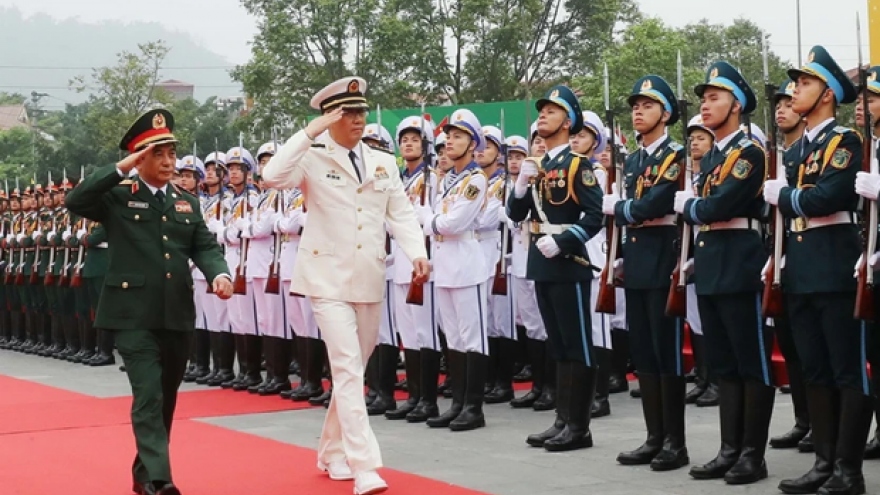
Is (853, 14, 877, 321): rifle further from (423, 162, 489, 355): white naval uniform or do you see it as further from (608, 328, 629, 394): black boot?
(608, 328, 629, 394): black boot

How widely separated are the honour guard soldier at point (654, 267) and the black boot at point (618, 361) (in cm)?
336

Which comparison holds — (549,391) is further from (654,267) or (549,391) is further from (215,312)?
(215,312)

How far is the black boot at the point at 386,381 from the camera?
10203 millimetres

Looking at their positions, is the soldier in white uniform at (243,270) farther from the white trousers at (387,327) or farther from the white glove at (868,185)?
the white glove at (868,185)

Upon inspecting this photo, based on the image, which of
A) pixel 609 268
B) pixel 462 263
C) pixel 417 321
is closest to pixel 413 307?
pixel 417 321

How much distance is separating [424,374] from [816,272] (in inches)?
151

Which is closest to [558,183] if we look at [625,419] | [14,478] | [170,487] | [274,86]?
[625,419]

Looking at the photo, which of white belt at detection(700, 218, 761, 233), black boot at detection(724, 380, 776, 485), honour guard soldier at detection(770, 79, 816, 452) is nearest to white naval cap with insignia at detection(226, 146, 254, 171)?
honour guard soldier at detection(770, 79, 816, 452)

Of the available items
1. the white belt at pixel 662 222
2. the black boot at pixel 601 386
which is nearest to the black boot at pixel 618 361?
the black boot at pixel 601 386

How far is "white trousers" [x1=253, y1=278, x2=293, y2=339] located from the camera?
455 inches

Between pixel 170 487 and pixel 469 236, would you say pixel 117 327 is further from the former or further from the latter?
pixel 469 236

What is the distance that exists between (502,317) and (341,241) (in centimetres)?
371

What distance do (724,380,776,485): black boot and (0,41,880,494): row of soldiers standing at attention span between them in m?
0.01

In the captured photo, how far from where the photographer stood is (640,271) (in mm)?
7508
